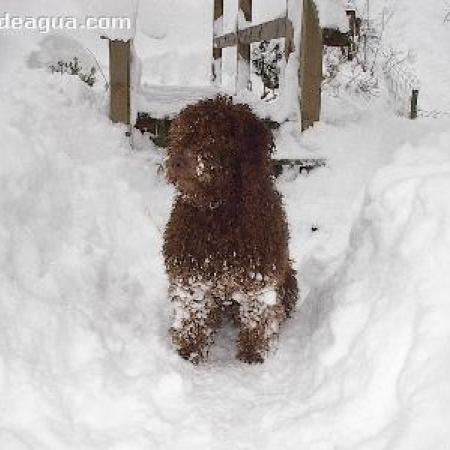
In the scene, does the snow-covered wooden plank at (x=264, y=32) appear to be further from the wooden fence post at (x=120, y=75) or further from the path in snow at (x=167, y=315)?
the wooden fence post at (x=120, y=75)

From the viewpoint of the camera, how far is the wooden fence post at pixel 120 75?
4.59 m

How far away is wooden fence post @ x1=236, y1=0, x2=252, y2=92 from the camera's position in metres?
6.06

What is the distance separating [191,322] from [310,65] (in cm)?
219

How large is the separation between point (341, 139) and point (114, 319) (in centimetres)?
227

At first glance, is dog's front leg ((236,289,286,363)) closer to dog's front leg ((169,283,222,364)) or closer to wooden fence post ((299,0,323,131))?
dog's front leg ((169,283,222,364))

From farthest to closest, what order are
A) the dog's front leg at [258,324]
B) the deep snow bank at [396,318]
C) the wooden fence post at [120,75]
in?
the wooden fence post at [120,75] → the dog's front leg at [258,324] → the deep snow bank at [396,318]

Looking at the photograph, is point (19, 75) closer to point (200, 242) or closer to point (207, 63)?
point (200, 242)

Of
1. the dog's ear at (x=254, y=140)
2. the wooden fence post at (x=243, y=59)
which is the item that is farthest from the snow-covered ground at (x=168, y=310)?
the wooden fence post at (x=243, y=59)

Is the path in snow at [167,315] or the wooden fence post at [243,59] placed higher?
the wooden fence post at [243,59]

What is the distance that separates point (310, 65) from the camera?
4.35 m

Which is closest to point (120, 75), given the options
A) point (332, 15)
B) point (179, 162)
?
point (332, 15)

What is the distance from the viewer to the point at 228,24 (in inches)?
285

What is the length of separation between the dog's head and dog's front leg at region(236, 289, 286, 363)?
1.76 feet

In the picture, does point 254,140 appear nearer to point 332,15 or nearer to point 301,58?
point 332,15
